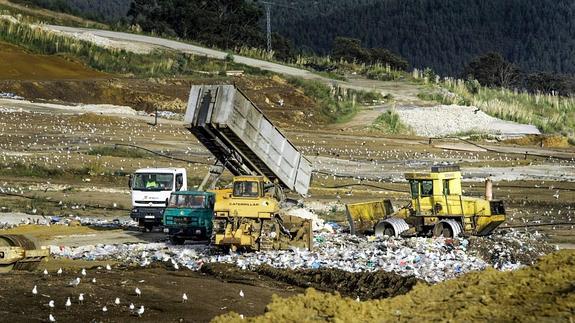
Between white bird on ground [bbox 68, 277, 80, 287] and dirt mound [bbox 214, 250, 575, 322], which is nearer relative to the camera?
dirt mound [bbox 214, 250, 575, 322]

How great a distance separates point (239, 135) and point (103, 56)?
4206cm

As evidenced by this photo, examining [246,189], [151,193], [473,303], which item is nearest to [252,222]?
[246,189]

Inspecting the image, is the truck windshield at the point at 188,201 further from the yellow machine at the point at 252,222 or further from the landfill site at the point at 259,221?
the yellow machine at the point at 252,222

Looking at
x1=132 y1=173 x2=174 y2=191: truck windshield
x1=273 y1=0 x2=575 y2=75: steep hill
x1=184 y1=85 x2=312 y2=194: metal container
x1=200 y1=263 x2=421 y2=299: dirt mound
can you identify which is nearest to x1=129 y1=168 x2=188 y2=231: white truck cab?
x1=132 y1=173 x2=174 y2=191: truck windshield

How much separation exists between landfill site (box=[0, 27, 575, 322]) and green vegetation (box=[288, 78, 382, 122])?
691cm

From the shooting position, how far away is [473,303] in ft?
42.9

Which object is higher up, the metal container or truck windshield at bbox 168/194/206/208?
the metal container

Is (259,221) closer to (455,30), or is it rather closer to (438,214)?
(438,214)

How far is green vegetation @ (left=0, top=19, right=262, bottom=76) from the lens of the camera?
67688mm

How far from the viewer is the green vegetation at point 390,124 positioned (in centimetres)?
6181

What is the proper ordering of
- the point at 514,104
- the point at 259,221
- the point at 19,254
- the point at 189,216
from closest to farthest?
the point at 19,254 < the point at 259,221 < the point at 189,216 < the point at 514,104

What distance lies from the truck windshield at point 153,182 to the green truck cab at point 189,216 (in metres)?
3.32

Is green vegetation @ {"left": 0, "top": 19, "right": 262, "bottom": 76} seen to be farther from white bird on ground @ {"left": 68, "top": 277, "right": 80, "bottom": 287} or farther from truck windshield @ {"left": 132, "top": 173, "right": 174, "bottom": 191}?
white bird on ground @ {"left": 68, "top": 277, "right": 80, "bottom": 287}

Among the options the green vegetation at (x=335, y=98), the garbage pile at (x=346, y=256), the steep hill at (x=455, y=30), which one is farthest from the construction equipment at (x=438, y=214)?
the steep hill at (x=455, y=30)
